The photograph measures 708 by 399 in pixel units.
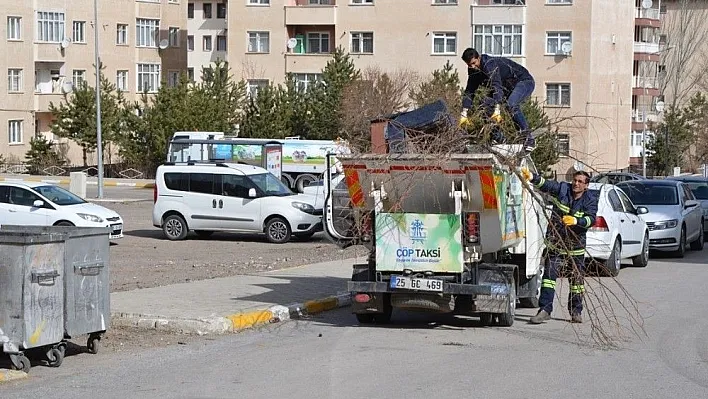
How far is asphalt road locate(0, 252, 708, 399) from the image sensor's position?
9.75 m

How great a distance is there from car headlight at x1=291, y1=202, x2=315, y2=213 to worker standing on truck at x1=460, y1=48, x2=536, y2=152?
13.6m

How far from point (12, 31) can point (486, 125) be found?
61.9m

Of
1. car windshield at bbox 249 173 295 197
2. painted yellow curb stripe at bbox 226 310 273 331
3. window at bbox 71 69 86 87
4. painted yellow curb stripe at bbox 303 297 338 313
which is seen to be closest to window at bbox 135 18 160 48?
window at bbox 71 69 86 87

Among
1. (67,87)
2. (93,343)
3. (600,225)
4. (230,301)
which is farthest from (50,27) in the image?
(93,343)

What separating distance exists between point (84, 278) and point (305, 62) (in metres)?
62.5

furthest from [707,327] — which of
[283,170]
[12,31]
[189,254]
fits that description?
[12,31]

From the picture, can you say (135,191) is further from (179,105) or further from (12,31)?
(12,31)

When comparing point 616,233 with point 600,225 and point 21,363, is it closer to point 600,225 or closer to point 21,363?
point 600,225

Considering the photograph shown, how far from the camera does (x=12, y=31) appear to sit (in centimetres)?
6969

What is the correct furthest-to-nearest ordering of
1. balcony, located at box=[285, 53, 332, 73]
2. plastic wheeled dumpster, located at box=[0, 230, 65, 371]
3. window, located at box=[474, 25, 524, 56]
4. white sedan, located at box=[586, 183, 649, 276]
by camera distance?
balcony, located at box=[285, 53, 332, 73]
window, located at box=[474, 25, 524, 56]
white sedan, located at box=[586, 183, 649, 276]
plastic wheeled dumpster, located at box=[0, 230, 65, 371]

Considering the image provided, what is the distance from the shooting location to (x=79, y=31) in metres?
74.3

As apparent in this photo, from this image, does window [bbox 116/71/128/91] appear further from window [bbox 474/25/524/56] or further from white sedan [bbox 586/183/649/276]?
white sedan [bbox 586/183/649/276]

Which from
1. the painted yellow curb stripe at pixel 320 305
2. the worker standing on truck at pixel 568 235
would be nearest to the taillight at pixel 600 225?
the worker standing on truck at pixel 568 235

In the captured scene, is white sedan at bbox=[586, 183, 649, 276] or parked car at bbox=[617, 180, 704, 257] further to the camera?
parked car at bbox=[617, 180, 704, 257]
